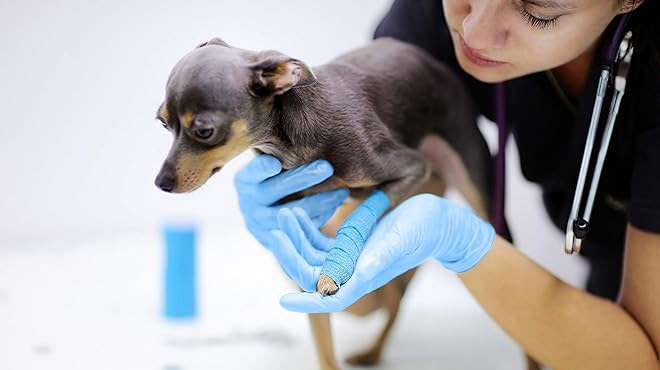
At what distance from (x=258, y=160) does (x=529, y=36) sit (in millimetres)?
529

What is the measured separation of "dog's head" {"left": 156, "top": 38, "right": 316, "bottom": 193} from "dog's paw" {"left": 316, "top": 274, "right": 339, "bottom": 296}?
9.3 inches

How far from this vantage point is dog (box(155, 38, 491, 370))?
102 cm

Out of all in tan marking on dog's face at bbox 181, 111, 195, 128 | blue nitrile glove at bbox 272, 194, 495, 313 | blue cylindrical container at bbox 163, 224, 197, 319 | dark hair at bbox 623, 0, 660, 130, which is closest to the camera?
tan marking on dog's face at bbox 181, 111, 195, 128

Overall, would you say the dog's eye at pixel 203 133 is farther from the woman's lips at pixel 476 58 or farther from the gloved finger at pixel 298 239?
the woman's lips at pixel 476 58

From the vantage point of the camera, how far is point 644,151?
1349 mm

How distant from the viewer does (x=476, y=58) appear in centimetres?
136

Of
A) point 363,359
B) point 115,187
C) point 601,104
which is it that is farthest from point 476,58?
point 115,187

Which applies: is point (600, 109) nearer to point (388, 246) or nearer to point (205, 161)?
point (388, 246)

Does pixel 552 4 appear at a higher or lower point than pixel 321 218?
higher

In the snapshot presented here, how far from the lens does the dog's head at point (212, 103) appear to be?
3.26 ft

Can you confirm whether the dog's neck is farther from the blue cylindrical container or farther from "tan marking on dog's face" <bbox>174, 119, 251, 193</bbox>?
the blue cylindrical container

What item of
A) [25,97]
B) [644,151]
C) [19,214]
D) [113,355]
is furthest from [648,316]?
[19,214]

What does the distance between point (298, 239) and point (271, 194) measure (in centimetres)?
12

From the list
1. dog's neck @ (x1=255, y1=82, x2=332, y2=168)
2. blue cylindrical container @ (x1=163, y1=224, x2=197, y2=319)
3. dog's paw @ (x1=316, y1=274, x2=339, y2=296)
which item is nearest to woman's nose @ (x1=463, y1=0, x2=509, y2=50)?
dog's neck @ (x1=255, y1=82, x2=332, y2=168)
